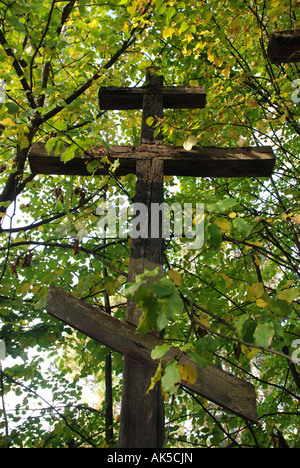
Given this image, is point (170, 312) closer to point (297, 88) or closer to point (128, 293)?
point (128, 293)

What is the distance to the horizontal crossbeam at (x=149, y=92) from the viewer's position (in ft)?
9.20

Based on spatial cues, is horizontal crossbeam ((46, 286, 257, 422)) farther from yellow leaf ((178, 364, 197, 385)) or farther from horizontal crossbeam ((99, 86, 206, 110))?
horizontal crossbeam ((99, 86, 206, 110))

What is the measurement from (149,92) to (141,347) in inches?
82.6

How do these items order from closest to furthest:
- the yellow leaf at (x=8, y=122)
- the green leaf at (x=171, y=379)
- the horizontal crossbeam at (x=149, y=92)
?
the green leaf at (x=171, y=379) → the yellow leaf at (x=8, y=122) → the horizontal crossbeam at (x=149, y=92)

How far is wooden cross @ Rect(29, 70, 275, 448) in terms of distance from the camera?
1567 mm

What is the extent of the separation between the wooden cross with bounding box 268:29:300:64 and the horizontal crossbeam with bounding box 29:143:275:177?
88 cm

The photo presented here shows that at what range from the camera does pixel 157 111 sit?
270cm

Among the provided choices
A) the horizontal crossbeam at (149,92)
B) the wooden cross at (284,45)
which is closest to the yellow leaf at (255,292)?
the horizontal crossbeam at (149,92)

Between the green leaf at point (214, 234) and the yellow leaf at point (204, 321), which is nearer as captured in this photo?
the green leaf at point (214, 234)

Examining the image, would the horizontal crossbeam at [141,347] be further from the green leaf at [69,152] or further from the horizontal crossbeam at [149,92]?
the horizontal crossbeam at [149,92]

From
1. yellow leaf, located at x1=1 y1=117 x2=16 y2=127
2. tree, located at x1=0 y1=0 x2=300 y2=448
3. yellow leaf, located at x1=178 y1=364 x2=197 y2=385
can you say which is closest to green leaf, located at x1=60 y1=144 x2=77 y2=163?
tree, located at x1=0 y1=0 x2=300 y2=448

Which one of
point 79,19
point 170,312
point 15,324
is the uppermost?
point 79,19

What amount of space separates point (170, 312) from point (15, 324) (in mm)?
2489
